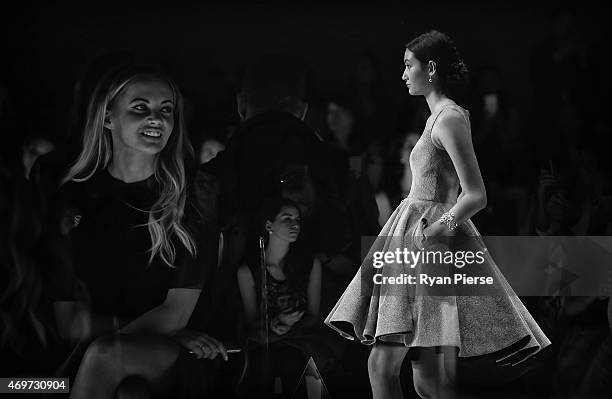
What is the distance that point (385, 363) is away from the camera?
5.34 m

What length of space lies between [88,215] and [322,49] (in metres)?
1.64

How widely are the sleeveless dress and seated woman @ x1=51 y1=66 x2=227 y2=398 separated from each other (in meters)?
0.92

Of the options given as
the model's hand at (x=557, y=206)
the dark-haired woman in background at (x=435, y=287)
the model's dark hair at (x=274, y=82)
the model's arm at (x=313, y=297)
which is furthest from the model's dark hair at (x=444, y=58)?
the model's arm at (x=313, y=297)

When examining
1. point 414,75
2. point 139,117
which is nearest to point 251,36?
point 139,117

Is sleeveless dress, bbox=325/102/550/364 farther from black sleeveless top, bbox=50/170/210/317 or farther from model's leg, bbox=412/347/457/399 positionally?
black sleeveless top, bbox=50/170/210/317

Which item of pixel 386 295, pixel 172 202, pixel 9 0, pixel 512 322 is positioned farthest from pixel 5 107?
pixel 512 322

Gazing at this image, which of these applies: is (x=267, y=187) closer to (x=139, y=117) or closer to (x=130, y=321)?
(x=139, y=117)

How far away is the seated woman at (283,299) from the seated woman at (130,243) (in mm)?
267

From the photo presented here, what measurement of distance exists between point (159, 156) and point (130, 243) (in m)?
0.52

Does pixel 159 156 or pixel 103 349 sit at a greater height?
pixel 159 156

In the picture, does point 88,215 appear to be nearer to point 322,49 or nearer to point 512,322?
point 322,49

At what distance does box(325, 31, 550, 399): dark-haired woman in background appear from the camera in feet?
16.9

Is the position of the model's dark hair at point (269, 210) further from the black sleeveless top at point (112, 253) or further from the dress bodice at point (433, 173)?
the dress bodice at point (433, 173)

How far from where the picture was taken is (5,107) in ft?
17.9
